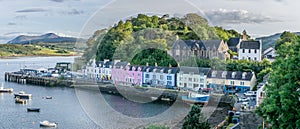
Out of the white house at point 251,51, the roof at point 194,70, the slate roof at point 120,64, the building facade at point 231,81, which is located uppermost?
the white house at point 251,51

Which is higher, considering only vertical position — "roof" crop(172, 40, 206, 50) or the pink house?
"roof" crop(172, 40, 206, 50)

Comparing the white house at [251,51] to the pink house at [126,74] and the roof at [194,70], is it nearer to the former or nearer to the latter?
the roof at [194,70]

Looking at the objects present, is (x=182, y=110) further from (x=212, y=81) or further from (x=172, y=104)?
(x=212, y=81)

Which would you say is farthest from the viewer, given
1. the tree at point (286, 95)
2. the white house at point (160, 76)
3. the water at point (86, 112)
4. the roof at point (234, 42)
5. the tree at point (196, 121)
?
the roof at point (234, 42)

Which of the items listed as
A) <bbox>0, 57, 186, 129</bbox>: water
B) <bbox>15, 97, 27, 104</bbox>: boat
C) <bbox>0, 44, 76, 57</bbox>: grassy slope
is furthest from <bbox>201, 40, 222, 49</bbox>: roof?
<bbox>0, 44, 76, 57</bbox>: grassy slope

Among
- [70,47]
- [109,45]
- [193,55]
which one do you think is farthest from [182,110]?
[70,47]

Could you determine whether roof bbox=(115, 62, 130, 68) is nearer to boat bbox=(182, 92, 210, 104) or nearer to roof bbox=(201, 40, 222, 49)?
roof bbox=(201, 40, 222, 49)

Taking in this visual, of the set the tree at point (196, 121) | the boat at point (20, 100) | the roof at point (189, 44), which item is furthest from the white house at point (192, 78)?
the tree at point (196, 121)
